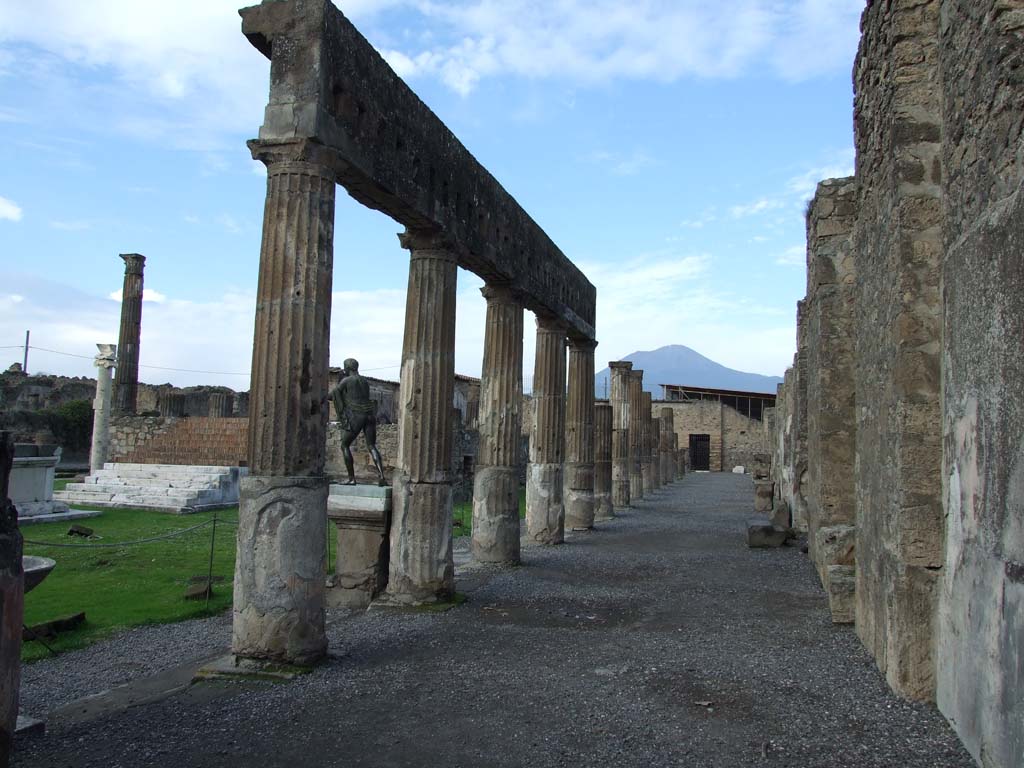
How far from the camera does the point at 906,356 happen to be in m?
4.62

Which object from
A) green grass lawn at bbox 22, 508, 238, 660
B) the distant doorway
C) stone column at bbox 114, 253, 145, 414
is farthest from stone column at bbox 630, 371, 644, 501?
the distant doorway

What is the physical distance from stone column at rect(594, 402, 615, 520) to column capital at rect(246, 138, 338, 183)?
12.3 m

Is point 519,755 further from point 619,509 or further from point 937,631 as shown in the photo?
point 619,509

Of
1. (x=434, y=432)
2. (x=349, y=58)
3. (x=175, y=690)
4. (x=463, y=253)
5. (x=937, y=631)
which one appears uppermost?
(x=349, y=58)

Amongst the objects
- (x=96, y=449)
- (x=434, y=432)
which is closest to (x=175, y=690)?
(x=434, y=432)

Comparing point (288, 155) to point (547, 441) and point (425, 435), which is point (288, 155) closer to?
point (425, 435)

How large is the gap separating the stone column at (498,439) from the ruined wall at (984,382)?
621 centimetres

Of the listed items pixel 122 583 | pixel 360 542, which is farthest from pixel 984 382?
pixel 122 583

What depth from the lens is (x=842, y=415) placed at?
25.1 feet

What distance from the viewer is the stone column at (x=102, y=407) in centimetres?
2358

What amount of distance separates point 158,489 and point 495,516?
38.2 ft

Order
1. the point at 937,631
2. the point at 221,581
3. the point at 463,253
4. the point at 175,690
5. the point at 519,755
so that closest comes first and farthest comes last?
the point at 519,755 < the point at 937,631 < the point at 175,690 < the point at 463,253 < the point at 221,581

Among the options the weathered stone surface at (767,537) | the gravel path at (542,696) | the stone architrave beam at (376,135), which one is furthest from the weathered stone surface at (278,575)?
the weathered stone surface at (767,537)

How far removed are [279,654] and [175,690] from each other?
2.13 ft
